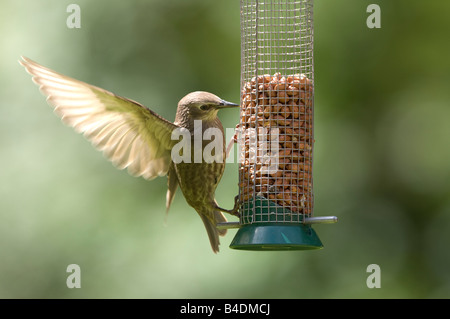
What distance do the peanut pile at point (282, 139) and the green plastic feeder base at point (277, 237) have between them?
0.20 meters

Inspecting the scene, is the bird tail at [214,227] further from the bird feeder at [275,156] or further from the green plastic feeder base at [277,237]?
the green plastic feeder base at [277,237]

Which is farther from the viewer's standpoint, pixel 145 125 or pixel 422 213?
pixel 422 213

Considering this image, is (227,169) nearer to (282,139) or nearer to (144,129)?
(144,129)

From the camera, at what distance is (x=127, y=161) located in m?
5.42

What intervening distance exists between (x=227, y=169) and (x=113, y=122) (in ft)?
6.29

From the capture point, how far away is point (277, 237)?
4.76 metres

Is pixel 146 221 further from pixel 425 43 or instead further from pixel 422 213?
pixel 425 43

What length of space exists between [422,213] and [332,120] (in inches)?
54.3

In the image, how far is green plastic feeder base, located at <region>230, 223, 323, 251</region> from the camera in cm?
473

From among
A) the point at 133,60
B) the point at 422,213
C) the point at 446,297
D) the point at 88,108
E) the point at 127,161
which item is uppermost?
the point at 133,60

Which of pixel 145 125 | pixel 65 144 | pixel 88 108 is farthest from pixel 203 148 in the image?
pixel 65 144

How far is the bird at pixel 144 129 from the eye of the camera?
5.02m

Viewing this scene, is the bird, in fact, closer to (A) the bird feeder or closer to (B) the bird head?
(B) the bird head

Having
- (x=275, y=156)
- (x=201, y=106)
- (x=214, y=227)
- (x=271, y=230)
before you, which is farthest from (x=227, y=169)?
(x=271, y=230)
